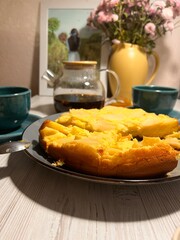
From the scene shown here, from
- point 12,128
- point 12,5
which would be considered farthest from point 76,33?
point 12,128

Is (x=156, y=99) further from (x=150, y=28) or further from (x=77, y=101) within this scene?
(x=150, y=28)

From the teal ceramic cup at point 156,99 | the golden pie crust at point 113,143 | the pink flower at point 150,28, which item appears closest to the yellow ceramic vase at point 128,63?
the pink flower at point 150,28

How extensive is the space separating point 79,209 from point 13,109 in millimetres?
341

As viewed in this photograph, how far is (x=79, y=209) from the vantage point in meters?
0.36

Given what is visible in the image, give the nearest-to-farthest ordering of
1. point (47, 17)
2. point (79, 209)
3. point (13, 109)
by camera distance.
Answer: point (79, 209), point (13, 109), point (47, 17)

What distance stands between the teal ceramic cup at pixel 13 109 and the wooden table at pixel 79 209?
177mm

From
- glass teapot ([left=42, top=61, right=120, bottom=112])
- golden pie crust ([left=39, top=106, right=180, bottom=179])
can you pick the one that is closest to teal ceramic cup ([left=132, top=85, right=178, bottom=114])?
glass teapot ([left=42, top=61, right=120, bottom=112])

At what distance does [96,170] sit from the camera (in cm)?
38

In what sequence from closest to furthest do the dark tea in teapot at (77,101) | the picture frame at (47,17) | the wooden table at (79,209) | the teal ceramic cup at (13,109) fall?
the wooden table at (79,209) < the teal ceramic cup at (13,109) < the dark tea in teapot at (77,101) < the picture frame at (47,17)

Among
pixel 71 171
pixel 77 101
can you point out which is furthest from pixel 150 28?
pixel 71 171

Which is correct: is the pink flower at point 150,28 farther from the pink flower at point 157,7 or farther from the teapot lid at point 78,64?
the teapot lid at point 78,64

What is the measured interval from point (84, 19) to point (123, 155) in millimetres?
1009

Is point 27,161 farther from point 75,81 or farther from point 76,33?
point 76,33

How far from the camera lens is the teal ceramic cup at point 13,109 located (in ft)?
1.98
